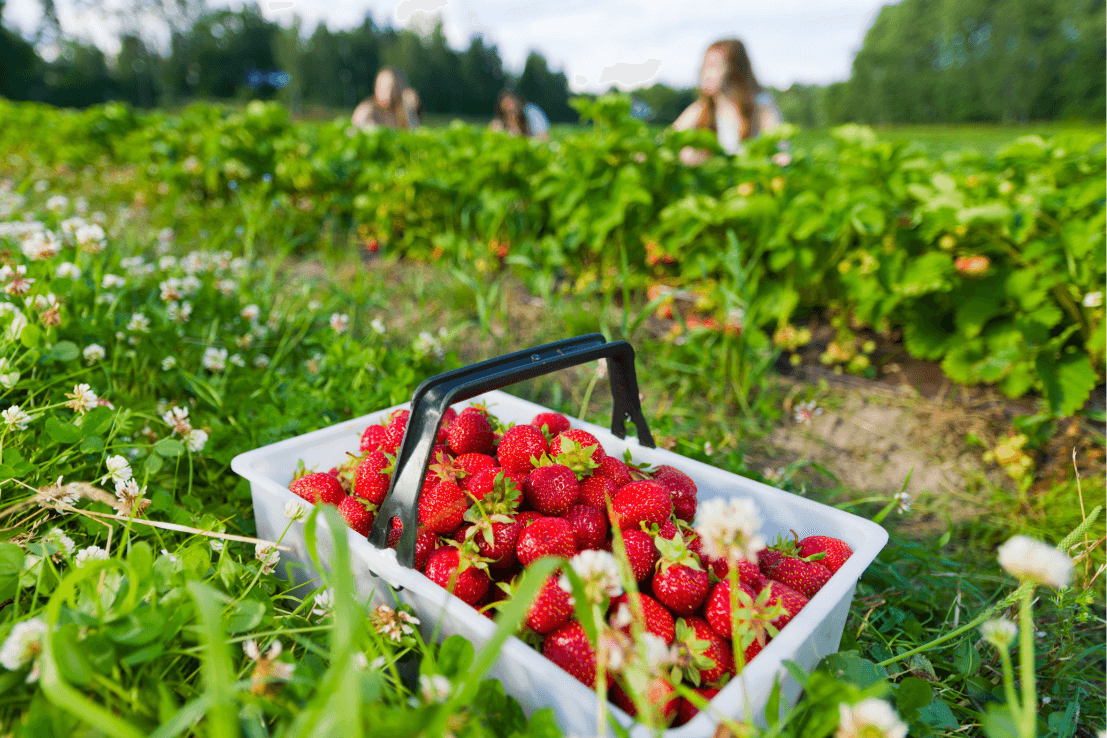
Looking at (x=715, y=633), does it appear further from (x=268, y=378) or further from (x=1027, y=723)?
(x=268, y=378)

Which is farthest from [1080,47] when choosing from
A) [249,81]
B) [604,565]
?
[249,81]

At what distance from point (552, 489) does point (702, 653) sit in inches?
13.2

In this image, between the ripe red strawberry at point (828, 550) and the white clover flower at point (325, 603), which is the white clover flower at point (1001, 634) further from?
the white clover flower at point (325, 603)

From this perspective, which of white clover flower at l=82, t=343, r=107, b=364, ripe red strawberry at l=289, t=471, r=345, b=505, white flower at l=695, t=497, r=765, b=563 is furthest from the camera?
white clover flower at l=82, t=343, r=107, b=364

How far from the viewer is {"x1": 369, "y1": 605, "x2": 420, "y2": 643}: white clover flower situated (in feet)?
2.93

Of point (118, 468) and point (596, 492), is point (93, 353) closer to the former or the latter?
point (118, 468)

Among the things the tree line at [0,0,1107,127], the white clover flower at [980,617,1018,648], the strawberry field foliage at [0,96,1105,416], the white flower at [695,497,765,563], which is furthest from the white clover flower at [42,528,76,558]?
the tree line at [0,0,1107,127]

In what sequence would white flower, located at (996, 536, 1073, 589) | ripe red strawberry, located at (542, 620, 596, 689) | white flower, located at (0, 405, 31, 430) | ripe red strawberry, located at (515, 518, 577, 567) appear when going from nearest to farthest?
1. white flower, located at (996, 536, 1073, 589)
2. ripe red strawberry, located at (542, 620, 596, 689)
3. ripe red strawberry, located at (515, 518, 577, 567)
4. white flower, located at (0, 405, 31, 430)

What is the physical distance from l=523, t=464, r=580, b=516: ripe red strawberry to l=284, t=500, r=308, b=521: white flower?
0.38 metres

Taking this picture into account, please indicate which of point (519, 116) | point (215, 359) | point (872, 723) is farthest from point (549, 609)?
point (519, 116)

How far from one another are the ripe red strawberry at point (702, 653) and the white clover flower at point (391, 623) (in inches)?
15.3

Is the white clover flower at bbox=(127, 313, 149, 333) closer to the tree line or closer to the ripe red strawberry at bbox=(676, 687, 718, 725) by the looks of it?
the ripe red strawberry at bbox=(676, 687, 718, 725)

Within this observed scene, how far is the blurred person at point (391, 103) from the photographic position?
23.9ft

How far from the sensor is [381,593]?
100 centimetres
